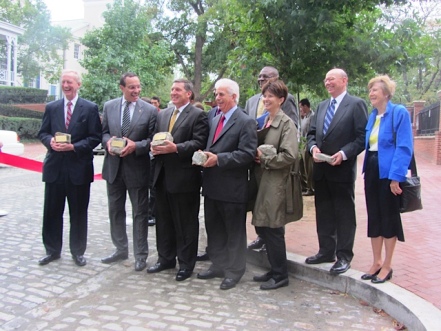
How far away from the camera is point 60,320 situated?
368 cm

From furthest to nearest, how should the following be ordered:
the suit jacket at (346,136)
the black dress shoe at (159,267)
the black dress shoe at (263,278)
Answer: the black dress shoe at (159,267) < the black dress shoe at (263,278) < the suit jacket at (346,136)

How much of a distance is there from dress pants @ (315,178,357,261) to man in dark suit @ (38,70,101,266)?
101 inches

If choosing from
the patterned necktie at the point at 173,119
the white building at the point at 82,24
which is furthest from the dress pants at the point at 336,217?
the white building at the point at 82,24

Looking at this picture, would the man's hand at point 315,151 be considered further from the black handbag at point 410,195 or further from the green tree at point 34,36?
the green tree at point 34,36

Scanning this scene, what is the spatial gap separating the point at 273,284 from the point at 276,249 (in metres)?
0.36

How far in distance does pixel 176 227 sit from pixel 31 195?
18.6ft

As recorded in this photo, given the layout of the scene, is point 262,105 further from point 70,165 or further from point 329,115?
point 70,165

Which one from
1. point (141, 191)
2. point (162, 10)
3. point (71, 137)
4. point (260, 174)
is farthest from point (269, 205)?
point (162, 10)

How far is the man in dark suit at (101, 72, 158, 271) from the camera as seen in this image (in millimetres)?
4992

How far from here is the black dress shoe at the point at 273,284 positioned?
4.45 meters

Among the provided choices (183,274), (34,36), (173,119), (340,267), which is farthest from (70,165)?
(34,36)

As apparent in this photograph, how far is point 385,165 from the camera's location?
403 cm

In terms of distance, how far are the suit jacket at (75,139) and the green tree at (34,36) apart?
89.0ft

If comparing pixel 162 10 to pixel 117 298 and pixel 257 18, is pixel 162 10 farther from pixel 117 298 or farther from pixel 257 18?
pixel 117 298
